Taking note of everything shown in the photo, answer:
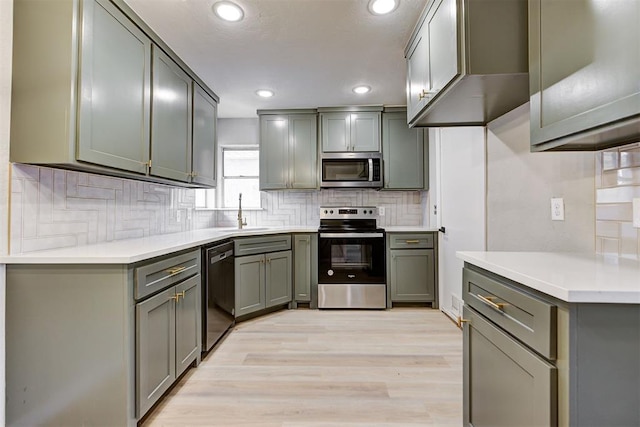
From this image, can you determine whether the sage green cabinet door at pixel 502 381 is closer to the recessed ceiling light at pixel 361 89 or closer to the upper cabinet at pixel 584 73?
the upper cabinet at pixel 584 73

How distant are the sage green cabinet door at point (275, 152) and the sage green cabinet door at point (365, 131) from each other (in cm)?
81

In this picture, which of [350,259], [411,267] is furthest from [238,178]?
[411,267]

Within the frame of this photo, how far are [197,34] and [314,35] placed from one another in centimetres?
84

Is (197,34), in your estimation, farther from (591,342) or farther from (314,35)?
(591,342)

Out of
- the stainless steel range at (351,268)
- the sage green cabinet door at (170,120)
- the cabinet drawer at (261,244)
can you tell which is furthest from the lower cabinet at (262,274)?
the sage green cabinet door at (170,120)

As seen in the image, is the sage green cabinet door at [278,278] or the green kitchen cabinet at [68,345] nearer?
the green kitchen cabinet at [68,345]

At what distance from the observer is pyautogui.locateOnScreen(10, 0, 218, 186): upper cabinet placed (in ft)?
4.59

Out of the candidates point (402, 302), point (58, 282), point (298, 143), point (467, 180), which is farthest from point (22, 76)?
point (402, 302)

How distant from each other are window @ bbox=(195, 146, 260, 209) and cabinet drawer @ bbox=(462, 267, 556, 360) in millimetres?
3193

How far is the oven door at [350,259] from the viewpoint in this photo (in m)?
3.38

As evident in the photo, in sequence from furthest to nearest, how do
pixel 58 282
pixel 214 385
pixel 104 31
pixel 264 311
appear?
pixel 264 311, pixel 214 385, pixel 104 31, pixel 58 282

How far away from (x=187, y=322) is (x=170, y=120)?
Answer: 141cm

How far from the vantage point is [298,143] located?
3758 mm

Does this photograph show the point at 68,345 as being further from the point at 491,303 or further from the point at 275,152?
the point at 275,152
